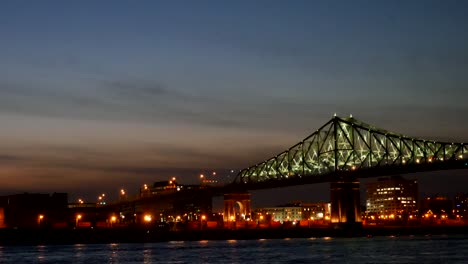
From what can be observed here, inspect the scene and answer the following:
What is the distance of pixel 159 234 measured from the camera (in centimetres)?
13025

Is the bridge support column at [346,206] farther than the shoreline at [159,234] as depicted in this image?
Yes

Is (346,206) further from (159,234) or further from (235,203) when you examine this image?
(235,203)

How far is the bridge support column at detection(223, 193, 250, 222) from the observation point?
16900 cm

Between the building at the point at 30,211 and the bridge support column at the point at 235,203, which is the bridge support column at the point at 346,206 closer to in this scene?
A: the bridge support column at the point at 235,203

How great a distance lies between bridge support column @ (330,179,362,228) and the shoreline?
1.26m

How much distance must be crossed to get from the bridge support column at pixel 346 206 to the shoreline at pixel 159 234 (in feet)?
4.14

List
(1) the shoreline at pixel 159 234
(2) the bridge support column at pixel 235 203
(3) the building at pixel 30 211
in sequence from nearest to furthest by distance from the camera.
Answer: (1) the shoreline at pixel 159 234 → (3) the building at pixel 30 211 → (2) the bridge support column at pixel 235 203

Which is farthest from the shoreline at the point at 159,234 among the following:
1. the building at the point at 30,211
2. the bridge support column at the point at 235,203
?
the bridge support column at the point at 235,203

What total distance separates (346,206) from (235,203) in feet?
135

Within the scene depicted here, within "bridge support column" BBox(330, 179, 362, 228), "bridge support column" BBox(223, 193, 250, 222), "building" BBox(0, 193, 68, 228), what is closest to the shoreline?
"bridge support column" BBox(330, 179, 362, 228)

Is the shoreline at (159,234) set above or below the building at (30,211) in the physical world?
below

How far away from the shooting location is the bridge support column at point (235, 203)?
16900cm

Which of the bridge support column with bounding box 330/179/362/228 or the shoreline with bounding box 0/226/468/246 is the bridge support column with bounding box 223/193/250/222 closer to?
the shoreline with bounding box 0/226/468/246

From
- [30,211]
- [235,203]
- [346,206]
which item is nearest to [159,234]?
[30,211]
